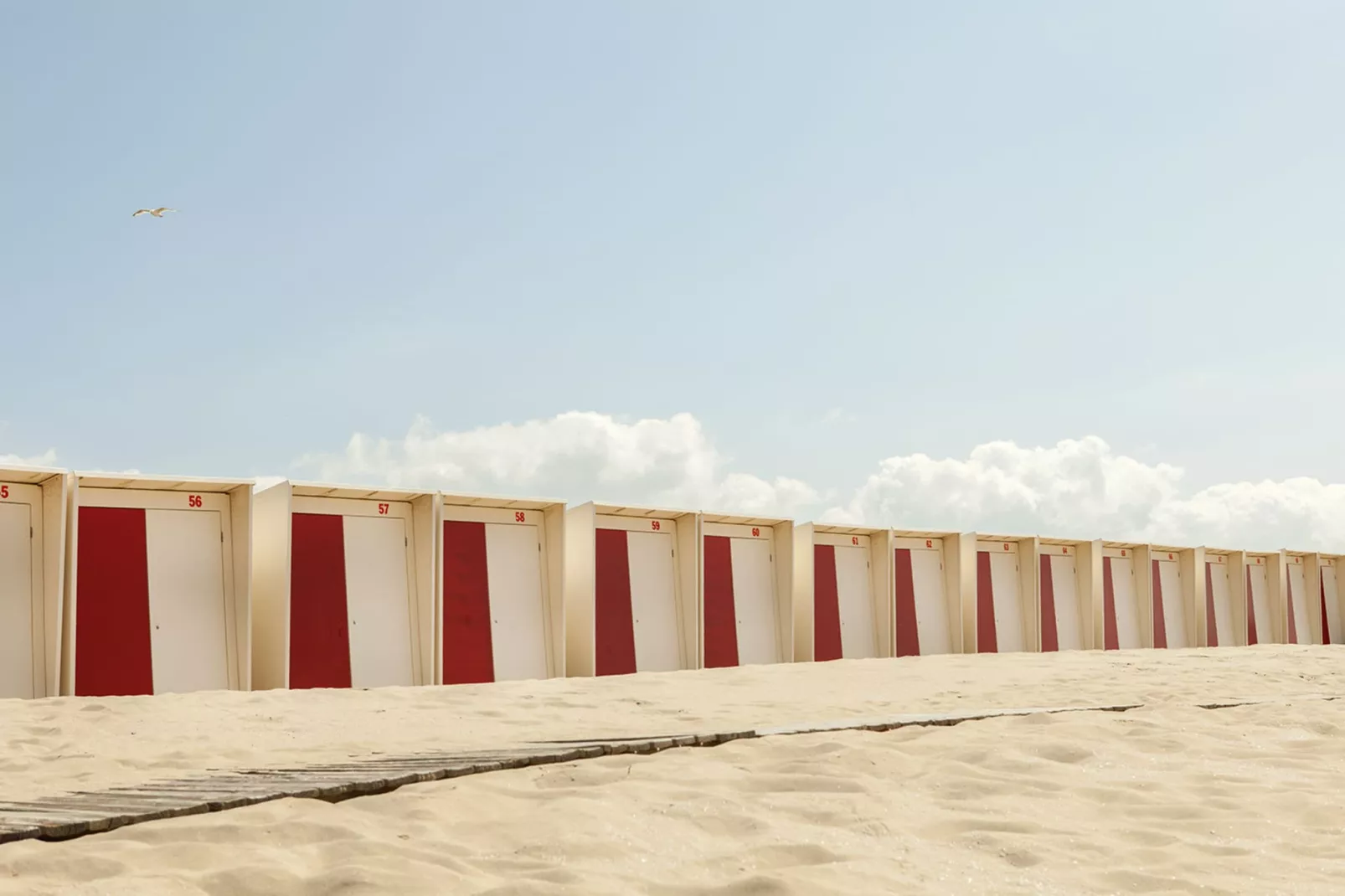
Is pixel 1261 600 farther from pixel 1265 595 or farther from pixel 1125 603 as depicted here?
pixel 1125 603

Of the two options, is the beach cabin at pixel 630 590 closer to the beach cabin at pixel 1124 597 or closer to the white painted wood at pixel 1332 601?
the beach cabin at pixel 1124 597

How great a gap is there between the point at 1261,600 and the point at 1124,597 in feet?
16.1

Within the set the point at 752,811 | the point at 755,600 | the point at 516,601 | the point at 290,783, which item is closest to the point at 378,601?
the point at 516,601

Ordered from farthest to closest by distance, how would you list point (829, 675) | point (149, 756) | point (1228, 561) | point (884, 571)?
1. point (1228, 561)
2. point (884, 571)
3. point (829, 675)
4. point (149, 756)

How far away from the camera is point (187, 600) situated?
9648 mm

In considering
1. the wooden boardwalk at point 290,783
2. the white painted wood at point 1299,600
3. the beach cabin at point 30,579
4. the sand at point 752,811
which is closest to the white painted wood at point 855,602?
the sand at point 752,811

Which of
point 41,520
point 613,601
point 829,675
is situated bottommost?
point 829,675

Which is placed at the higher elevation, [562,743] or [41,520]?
[41,520]

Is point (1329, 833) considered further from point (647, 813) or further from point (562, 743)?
point (562, 743)

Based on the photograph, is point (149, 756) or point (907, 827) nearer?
point (907, 827)

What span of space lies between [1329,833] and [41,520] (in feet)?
27.9

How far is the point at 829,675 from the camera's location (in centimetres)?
1155

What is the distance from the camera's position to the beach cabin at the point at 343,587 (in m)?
10.1

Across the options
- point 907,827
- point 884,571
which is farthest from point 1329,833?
point 884,571
